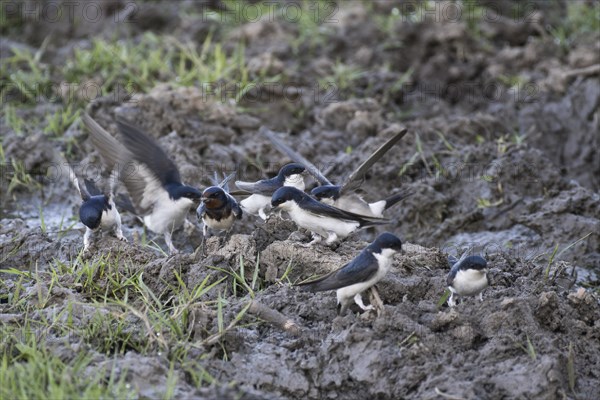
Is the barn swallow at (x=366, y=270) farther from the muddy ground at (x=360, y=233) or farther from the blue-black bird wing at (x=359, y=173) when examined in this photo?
the blue-black bird wing at (x=359, y=173)

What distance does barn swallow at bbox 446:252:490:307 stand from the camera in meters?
5.57

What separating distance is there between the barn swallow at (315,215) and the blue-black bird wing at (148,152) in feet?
3.43

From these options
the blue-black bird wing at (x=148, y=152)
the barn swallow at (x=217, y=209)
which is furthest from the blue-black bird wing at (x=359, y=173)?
the blue-black bird wing at (x=148, y=152)

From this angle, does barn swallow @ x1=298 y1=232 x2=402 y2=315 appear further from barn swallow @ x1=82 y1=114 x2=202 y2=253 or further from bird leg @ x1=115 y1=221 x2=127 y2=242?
bird leg @ x1=115 y1=221 x2=127 y2=242

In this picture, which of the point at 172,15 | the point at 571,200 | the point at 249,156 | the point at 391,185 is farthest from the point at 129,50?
the point at 571,200

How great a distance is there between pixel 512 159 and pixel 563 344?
3349 millimetres

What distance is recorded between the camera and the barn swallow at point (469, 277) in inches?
219

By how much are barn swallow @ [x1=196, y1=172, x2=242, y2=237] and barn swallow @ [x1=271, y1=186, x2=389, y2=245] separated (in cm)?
44

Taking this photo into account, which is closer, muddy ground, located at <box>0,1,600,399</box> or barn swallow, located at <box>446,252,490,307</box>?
muddy ground, located at <box>0,1,600,399</box>

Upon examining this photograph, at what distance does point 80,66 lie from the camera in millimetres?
10344

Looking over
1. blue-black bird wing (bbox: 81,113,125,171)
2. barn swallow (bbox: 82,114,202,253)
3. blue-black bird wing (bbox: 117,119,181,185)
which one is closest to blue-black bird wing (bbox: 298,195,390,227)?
barn swallow (bbox: 82,114,202,253)

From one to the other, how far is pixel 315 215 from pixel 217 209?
0.78 meters

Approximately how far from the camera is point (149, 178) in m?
7.05

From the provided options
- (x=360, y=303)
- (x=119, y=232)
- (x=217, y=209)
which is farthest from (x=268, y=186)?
(x=360, y=303)
